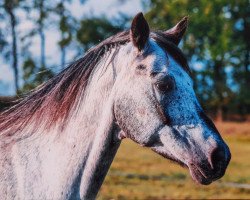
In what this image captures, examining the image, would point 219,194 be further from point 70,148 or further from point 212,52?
point 212,52

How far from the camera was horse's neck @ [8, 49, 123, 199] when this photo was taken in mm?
3021

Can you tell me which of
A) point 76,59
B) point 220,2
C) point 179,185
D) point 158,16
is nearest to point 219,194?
point 179,185

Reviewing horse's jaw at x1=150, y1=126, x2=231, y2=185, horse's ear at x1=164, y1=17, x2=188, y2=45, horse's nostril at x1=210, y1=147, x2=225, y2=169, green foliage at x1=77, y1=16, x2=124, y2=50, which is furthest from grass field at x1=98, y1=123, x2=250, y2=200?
green foliage at x1=77, y1=16, x2=124, y2=50

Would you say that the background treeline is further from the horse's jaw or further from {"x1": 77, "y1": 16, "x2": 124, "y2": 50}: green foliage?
the horse's jaw

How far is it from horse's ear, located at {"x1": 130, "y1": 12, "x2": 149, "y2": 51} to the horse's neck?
8.3 inches

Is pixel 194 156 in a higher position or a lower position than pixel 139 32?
lower

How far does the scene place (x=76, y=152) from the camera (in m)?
3.07

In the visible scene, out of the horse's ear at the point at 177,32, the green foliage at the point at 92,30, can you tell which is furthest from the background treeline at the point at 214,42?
the horse's ear at the point at 177,32

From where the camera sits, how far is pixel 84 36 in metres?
51.7

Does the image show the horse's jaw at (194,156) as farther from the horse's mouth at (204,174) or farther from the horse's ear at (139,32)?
the horse's ear at (139,32)

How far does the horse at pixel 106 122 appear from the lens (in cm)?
291

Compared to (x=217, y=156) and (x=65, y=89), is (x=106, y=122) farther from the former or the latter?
(x=217, y=156)

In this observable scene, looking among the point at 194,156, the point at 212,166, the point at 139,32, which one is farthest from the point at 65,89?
the point at 212,166

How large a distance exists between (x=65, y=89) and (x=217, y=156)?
964 millimetres
